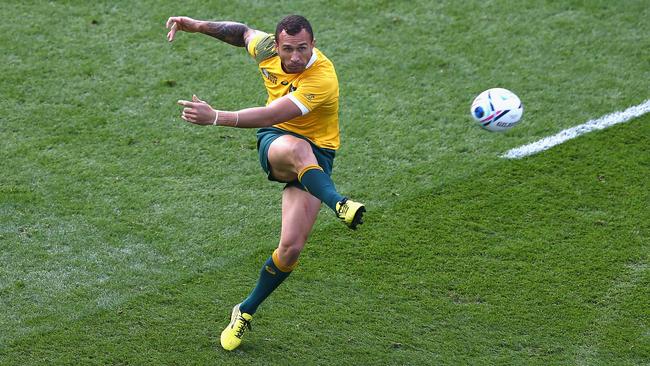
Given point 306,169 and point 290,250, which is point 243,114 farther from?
point 290,250

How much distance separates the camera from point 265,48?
6.80 metres

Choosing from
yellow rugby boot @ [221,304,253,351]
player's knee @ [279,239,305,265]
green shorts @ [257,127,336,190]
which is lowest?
yellow rugby boot @ [221,304,253,351]

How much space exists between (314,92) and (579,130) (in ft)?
11.7

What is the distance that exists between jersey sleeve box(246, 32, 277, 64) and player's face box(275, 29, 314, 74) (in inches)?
14.6

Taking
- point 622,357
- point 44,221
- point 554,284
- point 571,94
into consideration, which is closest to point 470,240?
point 554,284

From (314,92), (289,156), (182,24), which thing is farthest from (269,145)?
(182,24)

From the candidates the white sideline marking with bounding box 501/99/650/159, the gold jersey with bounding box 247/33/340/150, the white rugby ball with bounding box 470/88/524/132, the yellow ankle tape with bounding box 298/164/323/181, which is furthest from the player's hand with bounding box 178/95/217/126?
the white sideline marking with bounding box 501/99/650/159

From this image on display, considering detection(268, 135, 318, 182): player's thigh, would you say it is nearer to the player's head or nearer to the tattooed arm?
the player's head

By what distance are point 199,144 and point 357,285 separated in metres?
2.41

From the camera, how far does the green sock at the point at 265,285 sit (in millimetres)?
6504

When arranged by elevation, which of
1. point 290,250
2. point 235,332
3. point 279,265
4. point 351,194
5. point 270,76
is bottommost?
point 351,194

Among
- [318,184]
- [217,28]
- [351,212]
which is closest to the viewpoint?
[351,212]

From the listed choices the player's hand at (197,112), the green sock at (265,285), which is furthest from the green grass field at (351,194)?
the player's hand at (197,112)

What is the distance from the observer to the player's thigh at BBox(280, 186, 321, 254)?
6336 mm
